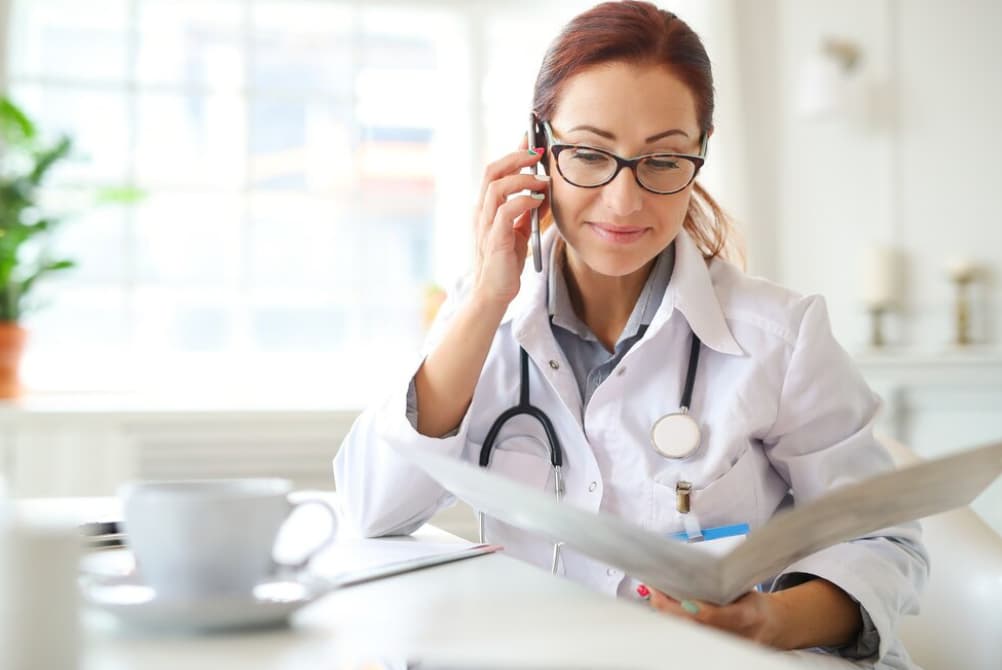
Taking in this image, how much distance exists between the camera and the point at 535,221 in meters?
1.48

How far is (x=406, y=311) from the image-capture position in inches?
143

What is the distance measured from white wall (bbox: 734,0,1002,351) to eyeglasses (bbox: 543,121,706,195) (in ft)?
7.23

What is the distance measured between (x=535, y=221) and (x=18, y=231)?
197 centimetres

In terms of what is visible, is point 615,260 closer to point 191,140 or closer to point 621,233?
point 621,233

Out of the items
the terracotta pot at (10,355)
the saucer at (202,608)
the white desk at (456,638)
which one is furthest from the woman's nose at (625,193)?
the terracotta pot at (10,355)

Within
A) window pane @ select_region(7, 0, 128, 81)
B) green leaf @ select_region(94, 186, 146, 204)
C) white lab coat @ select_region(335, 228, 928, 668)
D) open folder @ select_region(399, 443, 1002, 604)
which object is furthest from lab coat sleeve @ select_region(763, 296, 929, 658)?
window pane @ select_region(7, 0, 128, 81)

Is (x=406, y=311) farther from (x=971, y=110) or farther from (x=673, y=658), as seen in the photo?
(x=673, y=658)

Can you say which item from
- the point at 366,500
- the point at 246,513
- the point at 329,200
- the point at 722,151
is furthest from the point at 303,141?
the point at 246,513

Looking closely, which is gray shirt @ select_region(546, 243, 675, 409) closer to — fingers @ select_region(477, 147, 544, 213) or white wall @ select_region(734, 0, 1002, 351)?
fingers @ select_region(477, 147, 544, 213)

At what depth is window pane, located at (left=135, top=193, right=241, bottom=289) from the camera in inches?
133

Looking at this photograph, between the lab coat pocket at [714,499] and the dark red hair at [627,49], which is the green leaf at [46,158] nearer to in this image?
the dark red hair at [627,49]

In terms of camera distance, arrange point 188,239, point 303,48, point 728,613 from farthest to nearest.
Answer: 1. point 303,48
2. point 188,239
3. point 728,613

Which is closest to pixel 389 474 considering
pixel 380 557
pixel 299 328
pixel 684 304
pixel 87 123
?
pixel 380 557

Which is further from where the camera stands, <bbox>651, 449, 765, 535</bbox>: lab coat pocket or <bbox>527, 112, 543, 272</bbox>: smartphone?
<bbox>527, 112, 543, 272</bbox>: smartphone
